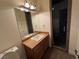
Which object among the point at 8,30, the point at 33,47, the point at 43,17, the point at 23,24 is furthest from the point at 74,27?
the point at 8,30

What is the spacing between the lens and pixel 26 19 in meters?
2.31

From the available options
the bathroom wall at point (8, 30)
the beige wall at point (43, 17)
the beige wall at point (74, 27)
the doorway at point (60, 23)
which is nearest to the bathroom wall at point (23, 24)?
the bathroom wall at point (8, 30)

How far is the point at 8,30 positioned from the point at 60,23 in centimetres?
214

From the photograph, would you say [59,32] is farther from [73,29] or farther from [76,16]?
[76,16]

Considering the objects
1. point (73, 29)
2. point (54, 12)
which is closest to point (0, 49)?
point (73, 29)

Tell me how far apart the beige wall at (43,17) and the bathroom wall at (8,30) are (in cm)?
122

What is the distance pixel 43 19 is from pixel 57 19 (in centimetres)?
62

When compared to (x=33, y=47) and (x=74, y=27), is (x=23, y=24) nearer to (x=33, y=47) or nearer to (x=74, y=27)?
(x=33, y=47)

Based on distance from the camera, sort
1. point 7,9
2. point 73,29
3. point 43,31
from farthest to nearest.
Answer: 1. point 43,31
2. point 73,29
3. point 7,9

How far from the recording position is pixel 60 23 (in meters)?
2.92

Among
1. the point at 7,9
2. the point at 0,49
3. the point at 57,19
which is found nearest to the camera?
the point at 0,49

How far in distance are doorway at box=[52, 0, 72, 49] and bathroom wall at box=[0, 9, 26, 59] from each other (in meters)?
1.85

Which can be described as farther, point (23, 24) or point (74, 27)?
point (74, 27)

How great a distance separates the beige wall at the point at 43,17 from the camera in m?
2.90
